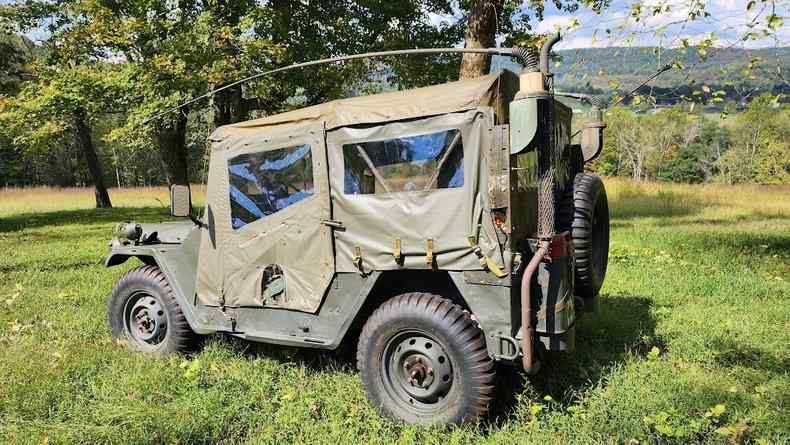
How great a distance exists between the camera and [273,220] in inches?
178

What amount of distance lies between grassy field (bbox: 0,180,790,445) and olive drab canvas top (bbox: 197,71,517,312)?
2.31 ft

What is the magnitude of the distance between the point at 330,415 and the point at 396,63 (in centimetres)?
1257

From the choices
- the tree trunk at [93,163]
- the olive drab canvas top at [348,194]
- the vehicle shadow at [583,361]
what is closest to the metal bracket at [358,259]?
the olive drab canvas top at [348,194]

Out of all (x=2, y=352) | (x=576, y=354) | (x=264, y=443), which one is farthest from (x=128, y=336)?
(x=576, y=354)

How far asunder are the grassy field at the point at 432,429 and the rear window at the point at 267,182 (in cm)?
133

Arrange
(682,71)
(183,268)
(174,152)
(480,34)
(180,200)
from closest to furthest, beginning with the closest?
(180,200)
(183,268)
(682,71)
(480,34)
(174,152)

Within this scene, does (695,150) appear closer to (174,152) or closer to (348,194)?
(174,152)

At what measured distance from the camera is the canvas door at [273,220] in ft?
14.0

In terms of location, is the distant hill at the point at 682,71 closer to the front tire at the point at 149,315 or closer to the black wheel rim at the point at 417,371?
the black wheel rim at the point at 417,371

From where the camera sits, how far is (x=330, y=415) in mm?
4035


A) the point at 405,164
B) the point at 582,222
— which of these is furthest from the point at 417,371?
the point at 582,222

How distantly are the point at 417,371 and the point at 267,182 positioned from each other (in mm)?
1883

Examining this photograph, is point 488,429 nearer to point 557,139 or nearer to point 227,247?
point 557,139

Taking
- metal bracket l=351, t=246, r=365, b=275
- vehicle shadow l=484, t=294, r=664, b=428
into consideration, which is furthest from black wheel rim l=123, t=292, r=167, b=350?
vehicle shadow l=484, t=294, r=664, b=428
